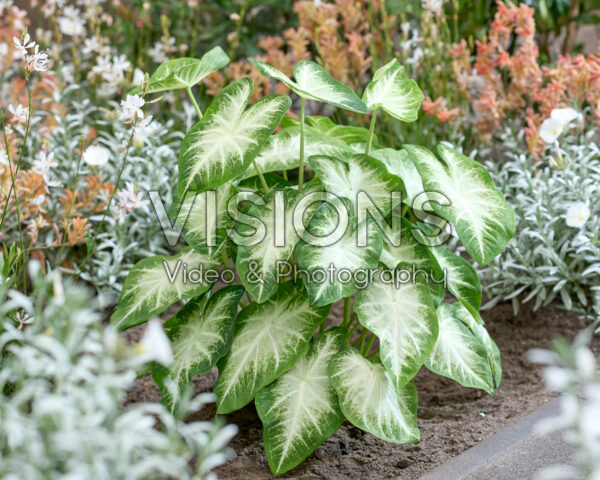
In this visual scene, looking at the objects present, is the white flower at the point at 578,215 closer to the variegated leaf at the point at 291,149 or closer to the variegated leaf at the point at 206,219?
the variegated leaf at the point at 291,149

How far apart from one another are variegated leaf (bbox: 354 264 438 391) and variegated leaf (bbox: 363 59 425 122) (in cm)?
35

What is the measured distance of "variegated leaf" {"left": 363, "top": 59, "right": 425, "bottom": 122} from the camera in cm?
158

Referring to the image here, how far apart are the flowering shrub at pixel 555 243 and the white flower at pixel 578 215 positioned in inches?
2.9

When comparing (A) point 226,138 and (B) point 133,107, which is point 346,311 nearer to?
(A) point 226,138

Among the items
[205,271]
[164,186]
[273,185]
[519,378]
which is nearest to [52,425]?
[205,271]

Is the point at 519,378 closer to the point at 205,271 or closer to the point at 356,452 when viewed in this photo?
the point at 356,452

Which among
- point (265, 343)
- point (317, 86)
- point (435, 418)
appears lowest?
point (435, 418)

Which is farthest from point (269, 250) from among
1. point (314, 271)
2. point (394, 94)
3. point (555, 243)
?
point (555, 243)

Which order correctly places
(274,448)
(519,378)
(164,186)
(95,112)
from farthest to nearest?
(95,112), (164,186), (519,378), (274,448)

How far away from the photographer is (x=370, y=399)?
1.52m

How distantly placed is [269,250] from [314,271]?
0.12 metres

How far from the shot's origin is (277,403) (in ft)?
4.99

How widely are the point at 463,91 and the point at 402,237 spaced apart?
1.24 meters

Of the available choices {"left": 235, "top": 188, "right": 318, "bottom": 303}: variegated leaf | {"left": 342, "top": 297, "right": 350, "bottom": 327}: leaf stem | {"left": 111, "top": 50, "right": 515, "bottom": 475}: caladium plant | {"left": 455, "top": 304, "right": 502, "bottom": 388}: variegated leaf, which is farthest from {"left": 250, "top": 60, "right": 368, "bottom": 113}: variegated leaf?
{"left": 455, "top": 304, "right": 502, "bottom": 388}: variegated leaf
